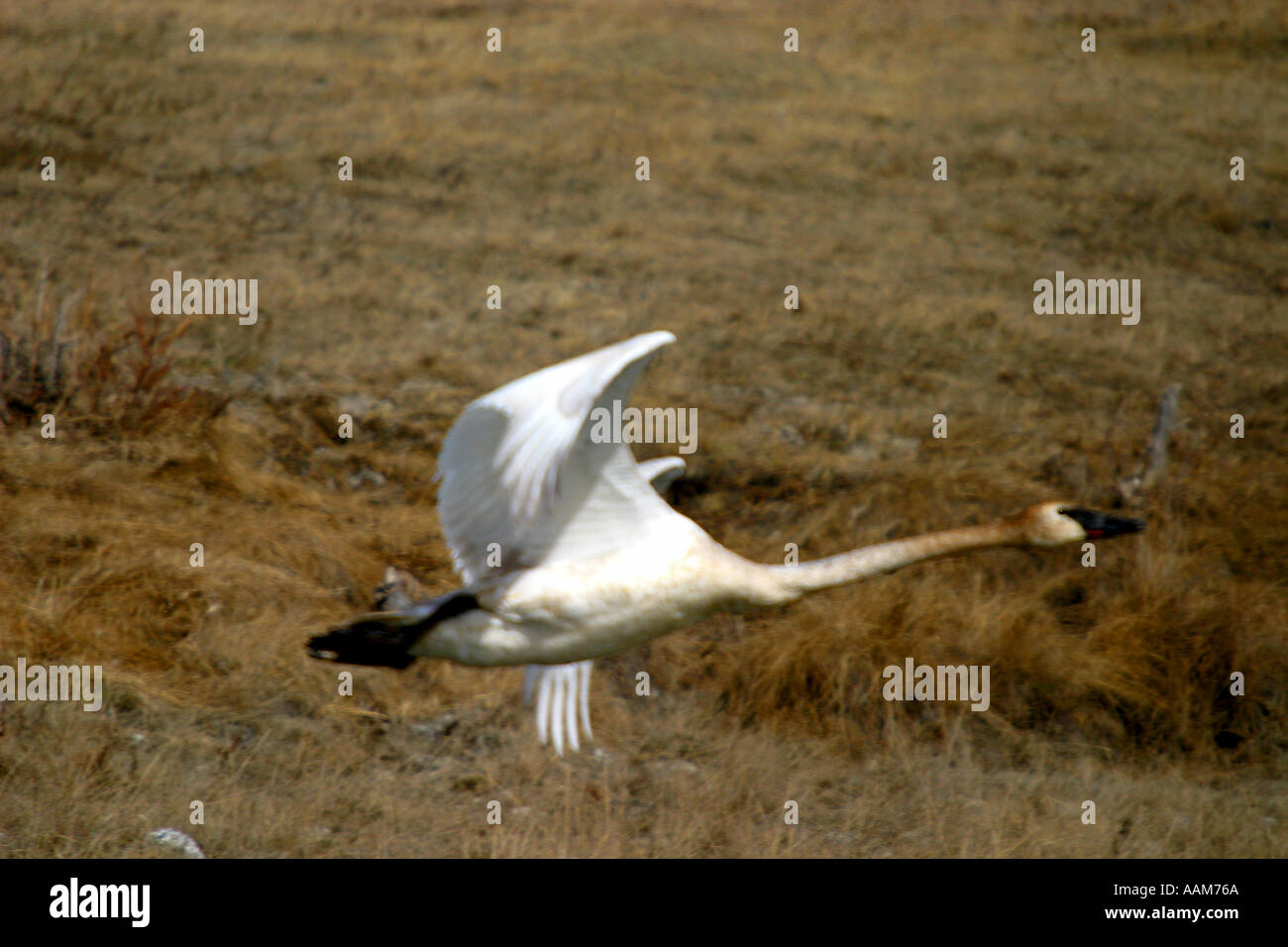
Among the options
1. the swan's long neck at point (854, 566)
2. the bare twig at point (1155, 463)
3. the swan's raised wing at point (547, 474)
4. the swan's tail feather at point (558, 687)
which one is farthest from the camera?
the bare twig at point (1155, 463)

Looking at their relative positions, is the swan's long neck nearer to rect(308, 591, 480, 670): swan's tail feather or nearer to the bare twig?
rect(308, 591, 480, 670): swan's tail feather

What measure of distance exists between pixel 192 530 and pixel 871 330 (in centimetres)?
640

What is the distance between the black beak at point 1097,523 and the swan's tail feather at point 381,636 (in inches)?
81.2

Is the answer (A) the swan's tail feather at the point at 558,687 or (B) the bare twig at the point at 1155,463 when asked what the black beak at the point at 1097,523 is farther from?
(B) the bare twig at the point at 1155,463

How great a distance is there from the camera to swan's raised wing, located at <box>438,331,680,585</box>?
4.09m

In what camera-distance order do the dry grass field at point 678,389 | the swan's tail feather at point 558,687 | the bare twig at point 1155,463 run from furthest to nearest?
the bare twig at point 1155,463, the dry grass field at point 678,389, the swan's tail feather at point 558,687

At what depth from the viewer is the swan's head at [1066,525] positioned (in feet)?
15.4

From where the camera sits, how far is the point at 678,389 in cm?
1133

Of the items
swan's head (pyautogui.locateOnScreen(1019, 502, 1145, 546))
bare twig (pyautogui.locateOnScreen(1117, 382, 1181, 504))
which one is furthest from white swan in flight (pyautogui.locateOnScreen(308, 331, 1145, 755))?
bare twig (pyautogui.locateOnScreen(1117, 382, 1181, 504))

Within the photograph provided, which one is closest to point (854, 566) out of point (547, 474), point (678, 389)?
point (547, 474)

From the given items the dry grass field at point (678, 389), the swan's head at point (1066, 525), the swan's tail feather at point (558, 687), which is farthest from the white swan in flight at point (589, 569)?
the dry grass field at point (678, 389)

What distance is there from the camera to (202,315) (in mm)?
11102

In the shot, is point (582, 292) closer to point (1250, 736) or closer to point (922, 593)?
point (922, 593)
